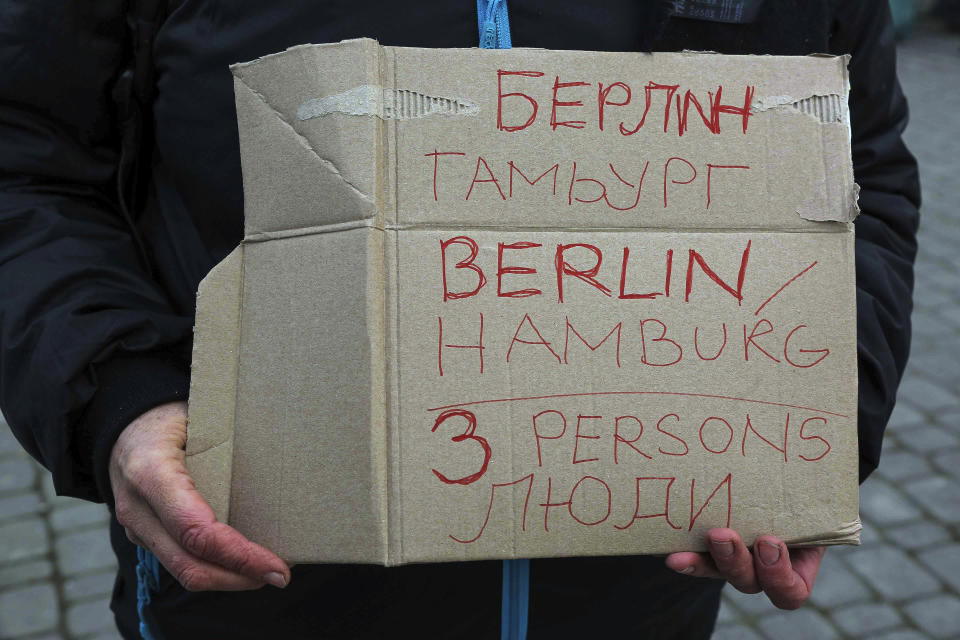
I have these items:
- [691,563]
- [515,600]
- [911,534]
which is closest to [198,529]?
[515,600]

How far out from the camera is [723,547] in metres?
1.10

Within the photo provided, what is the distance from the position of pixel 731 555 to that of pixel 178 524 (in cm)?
61

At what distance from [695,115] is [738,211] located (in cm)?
12

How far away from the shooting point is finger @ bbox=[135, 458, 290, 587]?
1.04 metres

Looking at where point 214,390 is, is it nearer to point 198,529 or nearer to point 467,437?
point 198,529

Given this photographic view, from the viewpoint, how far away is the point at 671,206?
1120mm

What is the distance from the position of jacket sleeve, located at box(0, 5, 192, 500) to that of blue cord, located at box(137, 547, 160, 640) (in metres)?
0.12

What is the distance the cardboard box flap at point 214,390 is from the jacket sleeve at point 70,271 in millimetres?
100

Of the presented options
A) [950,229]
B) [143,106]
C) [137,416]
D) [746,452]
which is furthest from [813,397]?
[950,229]

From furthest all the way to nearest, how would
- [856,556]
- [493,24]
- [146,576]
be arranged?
[856,556], [146,576], [493,24]

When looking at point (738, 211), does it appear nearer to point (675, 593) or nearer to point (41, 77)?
point (675, 593)

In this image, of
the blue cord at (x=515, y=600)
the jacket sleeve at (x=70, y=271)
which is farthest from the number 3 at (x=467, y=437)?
the jacket sleeve at (x=70, y=271)

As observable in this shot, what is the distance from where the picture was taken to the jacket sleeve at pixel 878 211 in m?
1.28

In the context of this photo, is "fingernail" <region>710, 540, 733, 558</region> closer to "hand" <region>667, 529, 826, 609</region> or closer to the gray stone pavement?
"hand" <region>667, 529, 826, 609</region>
